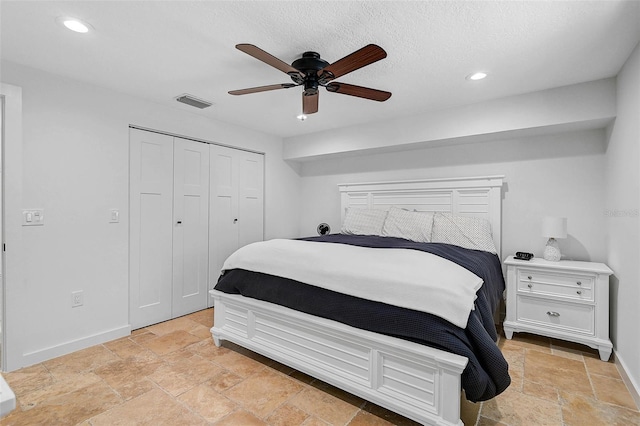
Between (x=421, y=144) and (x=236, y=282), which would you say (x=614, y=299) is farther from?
(x=236, y=282)

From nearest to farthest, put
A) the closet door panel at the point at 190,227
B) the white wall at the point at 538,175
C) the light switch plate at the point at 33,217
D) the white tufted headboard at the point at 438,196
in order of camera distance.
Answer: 1. the light switch plate at the point at 33,217
2. the white wall at the point at 538,175
3. the white tufted headboard at the point at 438,196
4. the closet door panel at the point at 190,227

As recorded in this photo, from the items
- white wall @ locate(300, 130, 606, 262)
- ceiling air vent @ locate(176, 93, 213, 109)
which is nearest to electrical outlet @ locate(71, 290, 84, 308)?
ceiling air vent @ locate(176, 93, 213, 109)

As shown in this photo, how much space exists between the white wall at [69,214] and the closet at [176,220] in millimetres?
131

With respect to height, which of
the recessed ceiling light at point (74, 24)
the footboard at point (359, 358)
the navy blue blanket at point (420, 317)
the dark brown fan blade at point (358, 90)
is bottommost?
the footboard at point (359, 358)

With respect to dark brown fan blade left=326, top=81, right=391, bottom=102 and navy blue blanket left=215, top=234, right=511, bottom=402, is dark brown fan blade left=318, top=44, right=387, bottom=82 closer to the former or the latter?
dark brown fan blade left=326, top=81, right=391, bottom=102

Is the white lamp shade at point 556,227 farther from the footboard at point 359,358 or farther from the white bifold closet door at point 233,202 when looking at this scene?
the white bifold closet door at point 233,202

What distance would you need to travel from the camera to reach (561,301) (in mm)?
2672

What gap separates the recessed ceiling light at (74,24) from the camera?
1.84 meters

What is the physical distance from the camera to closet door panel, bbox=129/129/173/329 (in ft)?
10.2

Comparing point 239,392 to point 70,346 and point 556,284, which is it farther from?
point 556,284

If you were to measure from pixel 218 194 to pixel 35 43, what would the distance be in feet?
6.88

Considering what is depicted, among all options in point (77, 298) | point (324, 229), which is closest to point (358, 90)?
point (324, 229)

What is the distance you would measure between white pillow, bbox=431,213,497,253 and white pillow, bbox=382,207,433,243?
88mm

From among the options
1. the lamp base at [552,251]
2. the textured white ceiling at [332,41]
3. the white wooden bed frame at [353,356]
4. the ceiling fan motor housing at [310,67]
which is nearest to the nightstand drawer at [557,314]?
the lamp base at [552,251]
